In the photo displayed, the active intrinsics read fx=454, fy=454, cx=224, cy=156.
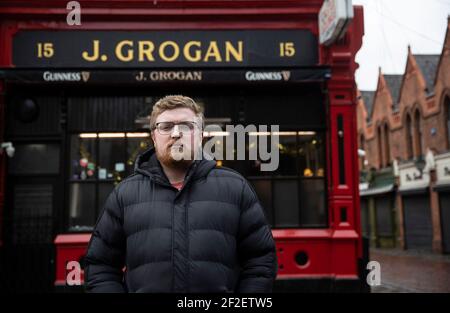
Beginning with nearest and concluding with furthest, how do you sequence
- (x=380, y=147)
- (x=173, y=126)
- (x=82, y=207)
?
(x=173, y=126) < (x=82, y=207) < (x=380, y=147)

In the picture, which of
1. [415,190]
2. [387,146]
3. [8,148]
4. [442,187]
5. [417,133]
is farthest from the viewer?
[387,146]

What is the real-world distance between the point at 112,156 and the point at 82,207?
103 centimetres

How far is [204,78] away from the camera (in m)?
7.81

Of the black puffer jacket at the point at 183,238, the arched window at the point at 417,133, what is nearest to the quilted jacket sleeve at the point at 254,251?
the black puffer jacket at the point at 183,238

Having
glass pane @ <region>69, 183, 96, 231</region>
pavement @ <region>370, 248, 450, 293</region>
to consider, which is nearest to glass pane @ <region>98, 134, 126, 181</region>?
glass pane @ <region>69, 183, 96, 231</region>

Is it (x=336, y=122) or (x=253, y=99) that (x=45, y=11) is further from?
(x=336, y=122)

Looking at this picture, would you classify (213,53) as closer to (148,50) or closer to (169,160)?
(148,50)

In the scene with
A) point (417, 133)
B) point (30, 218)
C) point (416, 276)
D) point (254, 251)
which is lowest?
point (416, 276)

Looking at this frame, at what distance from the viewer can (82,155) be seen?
26.5 ft

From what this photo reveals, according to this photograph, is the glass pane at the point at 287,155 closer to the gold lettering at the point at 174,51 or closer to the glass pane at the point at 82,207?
the gold lettering at the point at 174,51

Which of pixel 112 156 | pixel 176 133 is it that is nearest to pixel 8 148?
pixel 112 156

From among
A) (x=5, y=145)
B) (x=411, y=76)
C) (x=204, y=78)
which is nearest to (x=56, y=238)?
(x=5, y=145)

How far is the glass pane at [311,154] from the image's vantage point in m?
8.20

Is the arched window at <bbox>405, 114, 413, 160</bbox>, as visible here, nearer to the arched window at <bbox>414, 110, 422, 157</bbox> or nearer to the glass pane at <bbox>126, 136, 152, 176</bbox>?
the arched window at <bbox>414, 110, 422, 157</bbox>
